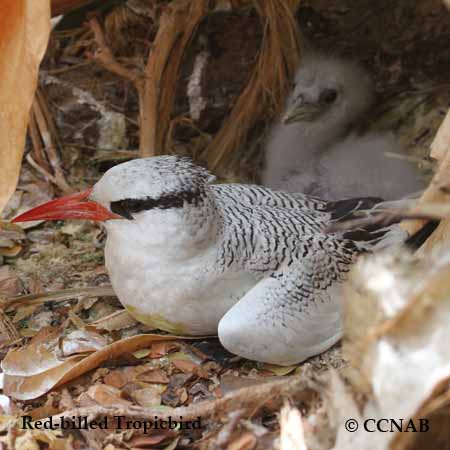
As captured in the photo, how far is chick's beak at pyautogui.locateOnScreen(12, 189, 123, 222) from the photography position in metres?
3.02

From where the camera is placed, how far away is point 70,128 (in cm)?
461

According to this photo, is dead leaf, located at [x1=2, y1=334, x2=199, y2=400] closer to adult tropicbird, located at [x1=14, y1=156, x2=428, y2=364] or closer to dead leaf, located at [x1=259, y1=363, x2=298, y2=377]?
adult tropicbird, located at [x1=14, y1=156, x2=428, y2=364]

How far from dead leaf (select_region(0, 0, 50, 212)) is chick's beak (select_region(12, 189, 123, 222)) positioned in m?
0.23

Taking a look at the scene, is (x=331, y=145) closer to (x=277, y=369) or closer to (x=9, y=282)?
(x=277, y=369)

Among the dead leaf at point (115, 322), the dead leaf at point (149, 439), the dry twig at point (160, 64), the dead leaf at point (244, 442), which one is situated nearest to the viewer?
the dead leaf at point (244, 442)

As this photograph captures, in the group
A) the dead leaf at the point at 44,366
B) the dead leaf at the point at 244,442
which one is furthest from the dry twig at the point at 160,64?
the dead leaf at the point at 244,442

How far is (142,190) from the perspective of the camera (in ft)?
9.50

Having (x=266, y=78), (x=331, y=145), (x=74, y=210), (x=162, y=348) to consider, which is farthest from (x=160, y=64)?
(x=162, y=348)

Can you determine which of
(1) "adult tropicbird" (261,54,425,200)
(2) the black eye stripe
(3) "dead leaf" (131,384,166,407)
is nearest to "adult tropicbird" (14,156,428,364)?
(2) the black eye stripe

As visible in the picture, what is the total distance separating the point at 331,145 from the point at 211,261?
1.36 metres

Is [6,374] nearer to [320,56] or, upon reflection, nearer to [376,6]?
[320,56]

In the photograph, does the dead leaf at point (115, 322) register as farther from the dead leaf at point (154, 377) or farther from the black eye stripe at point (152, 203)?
the black eye stripe at point (152, 203)

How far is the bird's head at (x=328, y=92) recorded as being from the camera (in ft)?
13.2

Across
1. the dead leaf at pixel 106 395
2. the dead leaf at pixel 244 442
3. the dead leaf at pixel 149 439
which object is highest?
the dead leaf at pixel 244 442
